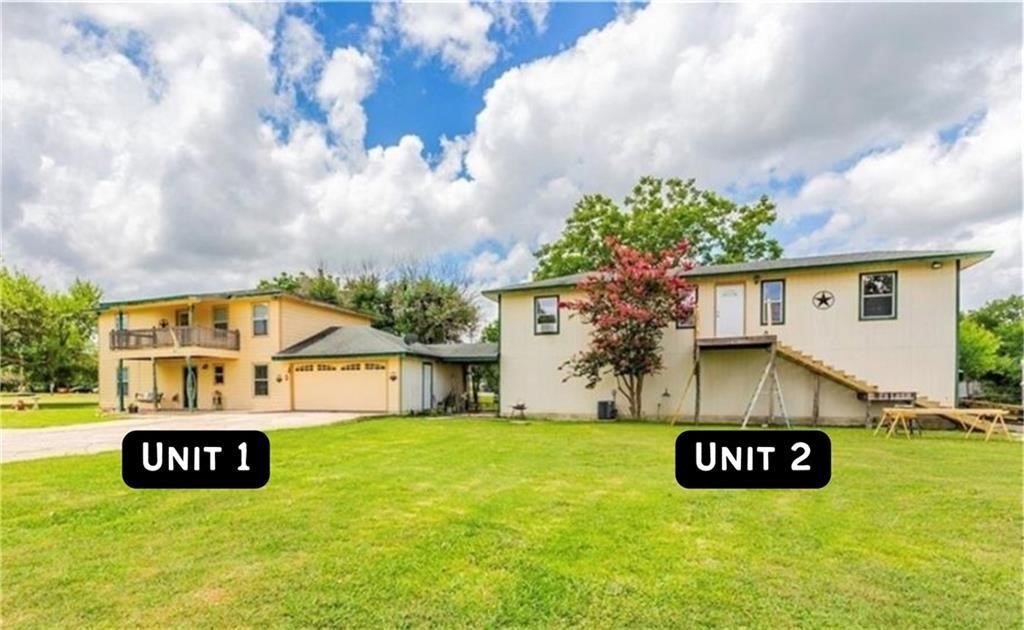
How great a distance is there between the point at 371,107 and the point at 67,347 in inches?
1092

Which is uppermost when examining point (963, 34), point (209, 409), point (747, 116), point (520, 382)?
point (747, 116)

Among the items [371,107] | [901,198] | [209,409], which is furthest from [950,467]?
[209,409]

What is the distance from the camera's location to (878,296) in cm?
1353

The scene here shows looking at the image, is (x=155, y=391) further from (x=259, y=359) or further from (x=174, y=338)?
(x=259, y=359)

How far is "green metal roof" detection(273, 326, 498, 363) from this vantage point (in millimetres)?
19266

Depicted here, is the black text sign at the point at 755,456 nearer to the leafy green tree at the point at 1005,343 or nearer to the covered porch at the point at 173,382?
the covered porch at the point at 173,382

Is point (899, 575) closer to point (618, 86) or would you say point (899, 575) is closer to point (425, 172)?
point (618, 86)

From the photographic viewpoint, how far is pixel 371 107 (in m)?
14.4

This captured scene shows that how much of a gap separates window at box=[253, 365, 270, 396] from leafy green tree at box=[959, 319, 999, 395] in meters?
30.3

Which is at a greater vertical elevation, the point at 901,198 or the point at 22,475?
the point at 901,198

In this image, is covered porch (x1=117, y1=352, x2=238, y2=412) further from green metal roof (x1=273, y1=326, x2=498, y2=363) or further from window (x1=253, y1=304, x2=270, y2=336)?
green metal roof (x1=273, y1=326, x2=498, y2=363)

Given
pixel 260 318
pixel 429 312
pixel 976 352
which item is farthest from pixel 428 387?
pixel 976 352

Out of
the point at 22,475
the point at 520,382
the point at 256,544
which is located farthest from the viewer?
the point at 520,382

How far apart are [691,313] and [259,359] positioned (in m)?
15.7
